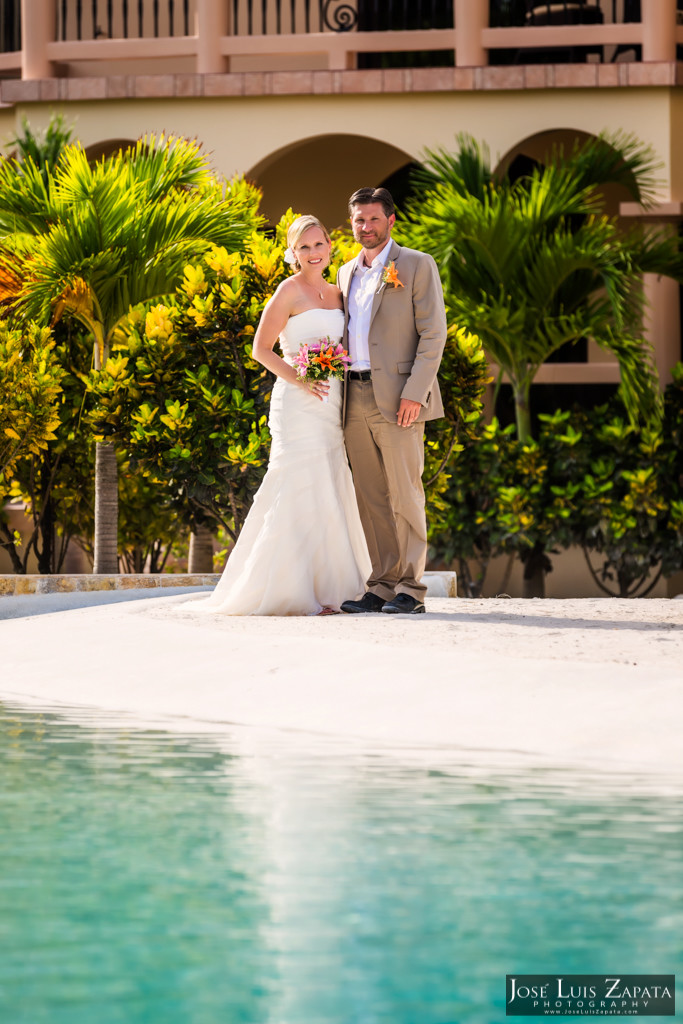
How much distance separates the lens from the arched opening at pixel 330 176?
55.0 feet

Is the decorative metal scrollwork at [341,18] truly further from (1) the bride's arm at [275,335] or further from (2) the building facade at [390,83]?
(1) the bride's arm at [275,335]

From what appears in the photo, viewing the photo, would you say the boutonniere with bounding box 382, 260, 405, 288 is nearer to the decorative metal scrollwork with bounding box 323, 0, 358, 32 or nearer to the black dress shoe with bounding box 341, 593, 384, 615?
the black dress shoe with bounding box 341, 593, 384, 615

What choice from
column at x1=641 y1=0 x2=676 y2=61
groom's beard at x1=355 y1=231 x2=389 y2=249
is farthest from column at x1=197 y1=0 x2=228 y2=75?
groom's beard at x1=355 y1=231 x2=389 y2=249

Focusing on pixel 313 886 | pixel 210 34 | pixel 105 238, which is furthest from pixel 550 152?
pixel 313 886

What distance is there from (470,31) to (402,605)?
7647 millimetres

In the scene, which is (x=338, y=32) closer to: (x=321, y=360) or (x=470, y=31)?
(x=470, y=31)

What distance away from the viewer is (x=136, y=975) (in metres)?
2.87

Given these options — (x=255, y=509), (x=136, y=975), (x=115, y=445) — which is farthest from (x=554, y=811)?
Result: (x=115, y=445)

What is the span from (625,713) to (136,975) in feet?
9.38

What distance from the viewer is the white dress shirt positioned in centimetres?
811

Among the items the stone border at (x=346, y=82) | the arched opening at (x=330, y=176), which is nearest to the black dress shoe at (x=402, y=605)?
the stone border at (x=346, y=82)

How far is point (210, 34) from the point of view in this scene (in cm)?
1458

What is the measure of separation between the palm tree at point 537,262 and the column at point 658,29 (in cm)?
160

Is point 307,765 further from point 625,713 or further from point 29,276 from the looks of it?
point 29,276
